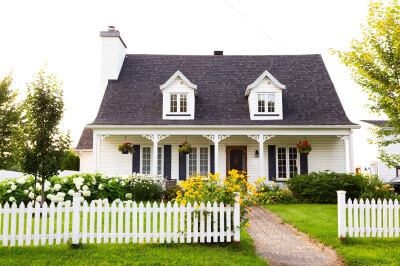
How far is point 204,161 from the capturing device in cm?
1655

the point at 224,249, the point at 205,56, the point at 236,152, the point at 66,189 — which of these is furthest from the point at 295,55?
the point at 224,249

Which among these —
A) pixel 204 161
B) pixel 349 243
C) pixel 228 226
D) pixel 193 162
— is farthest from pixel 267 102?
pixel 228 226

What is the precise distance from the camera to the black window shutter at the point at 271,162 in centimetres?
1623

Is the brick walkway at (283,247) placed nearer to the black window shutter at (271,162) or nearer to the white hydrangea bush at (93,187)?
the white hydrangea bush at (93,187)

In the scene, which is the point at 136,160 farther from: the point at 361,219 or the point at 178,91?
the point at 361,219

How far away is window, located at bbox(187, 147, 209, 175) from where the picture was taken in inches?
647

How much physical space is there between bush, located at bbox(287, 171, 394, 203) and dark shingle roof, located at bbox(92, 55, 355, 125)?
2.93m

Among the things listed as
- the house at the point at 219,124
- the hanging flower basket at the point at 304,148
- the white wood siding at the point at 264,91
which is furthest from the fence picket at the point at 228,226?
the white wood siding at the point at 264,91

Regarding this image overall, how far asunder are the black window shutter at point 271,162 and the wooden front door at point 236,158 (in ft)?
3.82

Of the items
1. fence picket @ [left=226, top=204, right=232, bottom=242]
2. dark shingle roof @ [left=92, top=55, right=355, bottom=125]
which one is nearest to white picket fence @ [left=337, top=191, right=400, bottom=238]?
fence picket @ [left=226, top=204, right=232, bottom=242]

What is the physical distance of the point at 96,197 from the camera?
39.0 feet

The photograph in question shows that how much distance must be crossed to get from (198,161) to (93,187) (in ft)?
19.4

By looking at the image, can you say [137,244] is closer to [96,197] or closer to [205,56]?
[96,197]

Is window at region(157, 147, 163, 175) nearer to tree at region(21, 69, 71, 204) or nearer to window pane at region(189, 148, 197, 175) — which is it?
window pane at region(189, 148, 197, 175)
